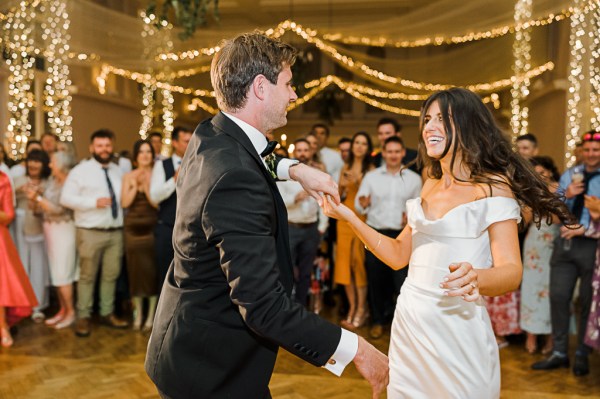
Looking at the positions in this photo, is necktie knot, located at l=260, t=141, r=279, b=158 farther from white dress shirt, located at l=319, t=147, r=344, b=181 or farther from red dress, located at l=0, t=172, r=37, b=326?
white dress shirt, located at l=319, t=147, r=344, b=181

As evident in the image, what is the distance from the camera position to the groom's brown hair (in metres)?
1.44

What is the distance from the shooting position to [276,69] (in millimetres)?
1467

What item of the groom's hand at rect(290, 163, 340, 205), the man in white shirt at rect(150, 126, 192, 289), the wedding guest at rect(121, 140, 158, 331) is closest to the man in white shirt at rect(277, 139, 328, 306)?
the man in white shirt at rect(150, 126, 192, 289)

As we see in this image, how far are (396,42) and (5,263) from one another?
4246 millimetres

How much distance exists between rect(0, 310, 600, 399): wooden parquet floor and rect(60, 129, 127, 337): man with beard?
40 cm

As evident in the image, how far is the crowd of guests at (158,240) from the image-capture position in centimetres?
425

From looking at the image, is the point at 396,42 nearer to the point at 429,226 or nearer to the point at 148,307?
the point at 148,307

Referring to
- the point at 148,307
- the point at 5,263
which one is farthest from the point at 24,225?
the point at 148,307

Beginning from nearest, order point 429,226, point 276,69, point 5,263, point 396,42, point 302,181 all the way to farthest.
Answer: point 276,69
point 302,181
point 429,226
point 5,263
point 396,42

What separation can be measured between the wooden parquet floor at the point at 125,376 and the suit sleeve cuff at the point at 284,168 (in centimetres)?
193

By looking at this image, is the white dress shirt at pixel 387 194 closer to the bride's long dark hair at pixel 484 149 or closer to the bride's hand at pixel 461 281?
the bride's long dark hair at pixel 484 149

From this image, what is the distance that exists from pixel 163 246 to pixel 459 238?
126 inches

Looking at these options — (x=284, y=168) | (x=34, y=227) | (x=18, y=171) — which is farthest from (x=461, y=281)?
(x=18, y=171)

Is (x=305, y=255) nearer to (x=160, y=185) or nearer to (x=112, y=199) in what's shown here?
(x=160, y=185)
